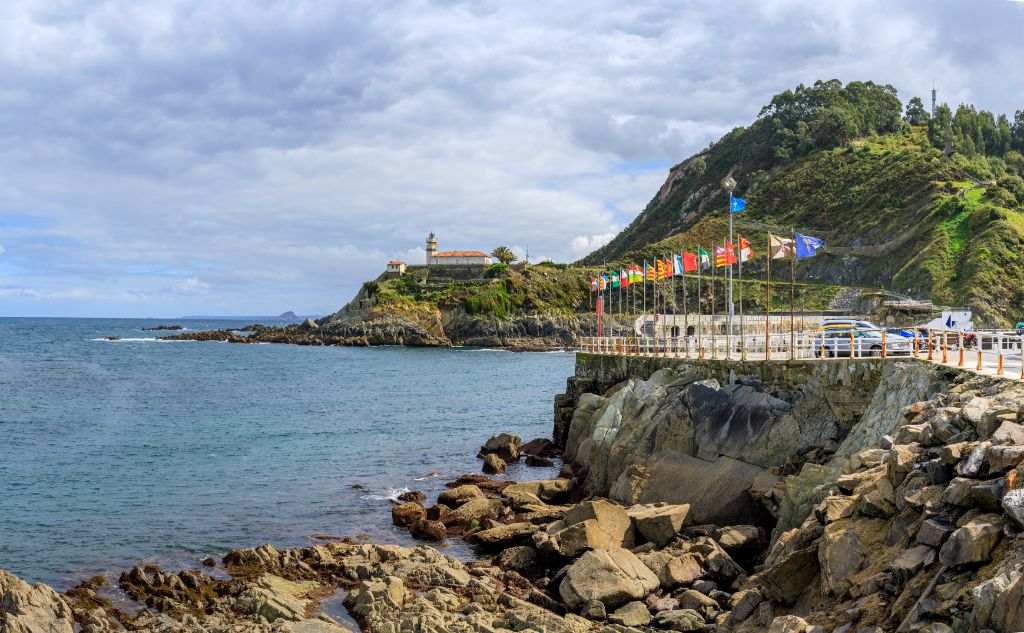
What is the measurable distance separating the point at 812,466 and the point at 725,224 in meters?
124

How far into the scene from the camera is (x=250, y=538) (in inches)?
914

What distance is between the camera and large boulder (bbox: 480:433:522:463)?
34.5 meters

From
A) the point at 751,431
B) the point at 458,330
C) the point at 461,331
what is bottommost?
the point at 751,431

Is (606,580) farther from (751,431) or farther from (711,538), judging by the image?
(751,431)

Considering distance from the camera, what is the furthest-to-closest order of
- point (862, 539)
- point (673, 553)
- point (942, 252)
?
point (942, 252)
point (673, 553)
point (862, 539)

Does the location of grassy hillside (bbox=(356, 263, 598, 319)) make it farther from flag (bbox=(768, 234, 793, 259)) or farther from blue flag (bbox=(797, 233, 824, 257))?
blue flag (bbox=(797, 233, 824, 257))

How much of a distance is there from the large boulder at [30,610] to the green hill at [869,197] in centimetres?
7959

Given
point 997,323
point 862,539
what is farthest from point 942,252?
point 862,539

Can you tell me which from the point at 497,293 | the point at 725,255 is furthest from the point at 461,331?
the point at 725,255

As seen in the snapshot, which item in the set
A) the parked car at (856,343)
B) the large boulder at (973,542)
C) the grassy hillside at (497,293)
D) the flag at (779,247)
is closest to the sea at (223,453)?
the parked car at (856,343)

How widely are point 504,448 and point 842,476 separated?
20234 mm

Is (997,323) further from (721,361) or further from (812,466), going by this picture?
(812,466)

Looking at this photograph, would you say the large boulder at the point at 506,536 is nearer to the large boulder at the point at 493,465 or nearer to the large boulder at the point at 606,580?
the large boulder at the point at 606,580

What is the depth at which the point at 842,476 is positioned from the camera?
1588cm
